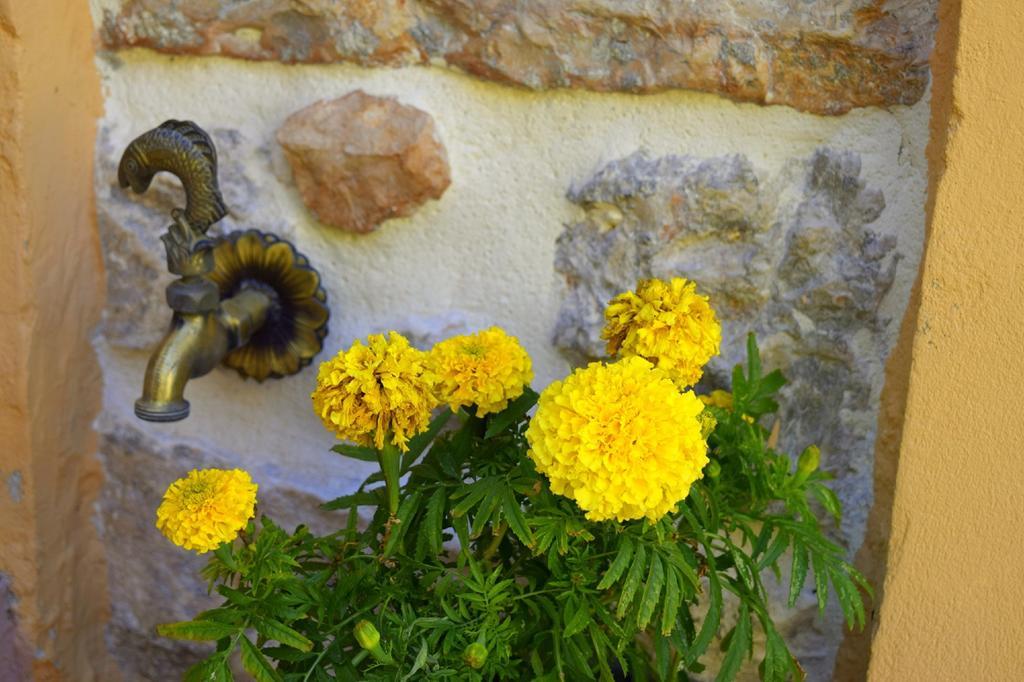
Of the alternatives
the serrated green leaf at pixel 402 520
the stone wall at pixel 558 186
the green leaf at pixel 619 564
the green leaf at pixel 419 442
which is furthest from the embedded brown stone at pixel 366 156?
the green leaf at pixel 619 564

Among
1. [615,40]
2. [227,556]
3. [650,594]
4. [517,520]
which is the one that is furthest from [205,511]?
[615,40]

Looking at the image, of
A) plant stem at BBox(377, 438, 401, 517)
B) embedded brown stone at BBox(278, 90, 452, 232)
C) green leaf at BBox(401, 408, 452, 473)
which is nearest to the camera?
plant stem at BBox(377, 438, 401, 517)

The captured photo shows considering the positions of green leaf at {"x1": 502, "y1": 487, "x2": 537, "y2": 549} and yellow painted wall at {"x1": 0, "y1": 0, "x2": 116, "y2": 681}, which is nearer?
green leaf at {"x1": 502, "y1": 487, "x2": 537, "y2": 549}

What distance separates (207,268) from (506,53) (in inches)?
15.2

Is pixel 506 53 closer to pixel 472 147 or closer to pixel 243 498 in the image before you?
pixel 472 147

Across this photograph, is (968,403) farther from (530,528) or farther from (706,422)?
(530,528)

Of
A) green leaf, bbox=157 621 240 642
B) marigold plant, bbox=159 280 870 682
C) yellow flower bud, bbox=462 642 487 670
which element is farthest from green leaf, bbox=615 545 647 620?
green leaf, bbox=157 621 240 642

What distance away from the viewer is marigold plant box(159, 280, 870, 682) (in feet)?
2.36

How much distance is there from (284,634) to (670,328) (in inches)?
16.1

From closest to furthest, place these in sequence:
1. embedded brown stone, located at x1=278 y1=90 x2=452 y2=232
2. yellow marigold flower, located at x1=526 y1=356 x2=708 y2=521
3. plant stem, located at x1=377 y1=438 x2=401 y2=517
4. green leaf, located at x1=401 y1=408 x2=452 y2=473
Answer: yellow marigold flower, located at x1=526 y1=356 x2=708 y2=521 < plant stem, located at x1=377 y1=438 x2=401 y2=517 < green leaf, located at x1=401 y1=408 x2=452 y2=473 < embedded brown stone, located at x1=278 y1=90 x2=452 y2=232

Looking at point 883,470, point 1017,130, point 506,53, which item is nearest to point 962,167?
point 1017,130

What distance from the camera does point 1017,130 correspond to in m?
0.80

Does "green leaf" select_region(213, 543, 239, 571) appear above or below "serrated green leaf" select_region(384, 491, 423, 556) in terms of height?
below

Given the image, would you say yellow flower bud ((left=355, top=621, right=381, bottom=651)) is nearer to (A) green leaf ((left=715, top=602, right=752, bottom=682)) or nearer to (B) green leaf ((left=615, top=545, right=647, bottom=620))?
(B) green leaf ((left=615, top=545, right=647, bottom=620))
